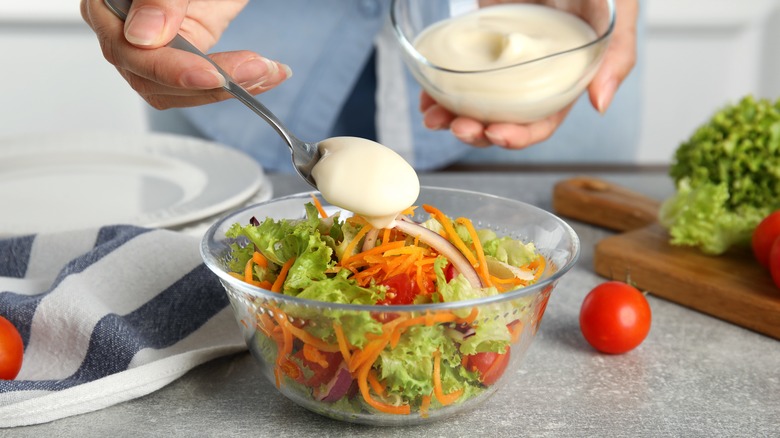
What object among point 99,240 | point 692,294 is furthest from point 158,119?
point 692,294

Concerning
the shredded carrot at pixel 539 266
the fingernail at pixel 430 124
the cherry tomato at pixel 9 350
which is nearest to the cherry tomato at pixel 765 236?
the shredded carrot at pixel 539 266

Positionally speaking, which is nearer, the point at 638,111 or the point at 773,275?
the point at 773,275

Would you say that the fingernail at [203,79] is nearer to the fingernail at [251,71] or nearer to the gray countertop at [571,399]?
the fingernail at [251,71]

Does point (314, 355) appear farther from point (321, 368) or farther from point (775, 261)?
point (775, 261)

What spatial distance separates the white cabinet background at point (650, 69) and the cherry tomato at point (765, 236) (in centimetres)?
314

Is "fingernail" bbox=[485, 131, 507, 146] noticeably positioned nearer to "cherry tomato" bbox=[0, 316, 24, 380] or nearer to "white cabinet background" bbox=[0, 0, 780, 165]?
"cherry tomato" bbox=[0, 316, 24, 380]

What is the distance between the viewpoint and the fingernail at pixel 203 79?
1493mm

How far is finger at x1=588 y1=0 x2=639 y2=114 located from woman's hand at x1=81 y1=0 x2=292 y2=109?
867 millimetres

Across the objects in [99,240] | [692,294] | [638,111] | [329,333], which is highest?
[329,333]

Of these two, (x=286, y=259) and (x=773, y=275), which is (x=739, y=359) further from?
(x=286, y=259)

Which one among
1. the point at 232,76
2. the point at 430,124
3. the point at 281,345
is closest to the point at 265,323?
the point at 281,345

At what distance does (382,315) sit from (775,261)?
973 millimetres

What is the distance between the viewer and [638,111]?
337cm

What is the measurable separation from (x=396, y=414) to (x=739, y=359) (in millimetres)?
760
